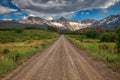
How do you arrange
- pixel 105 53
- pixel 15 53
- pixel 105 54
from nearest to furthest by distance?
pixel 15 53
pixel 105 54
pixel 105 53

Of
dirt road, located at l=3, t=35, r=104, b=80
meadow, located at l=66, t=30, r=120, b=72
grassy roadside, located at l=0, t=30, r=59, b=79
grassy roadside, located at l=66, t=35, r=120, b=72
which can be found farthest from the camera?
meadow, located at l=66, t=30, r=120, b=72

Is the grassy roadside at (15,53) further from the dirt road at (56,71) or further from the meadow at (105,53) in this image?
the meadow at (105,53)

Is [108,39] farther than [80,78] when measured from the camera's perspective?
Yes

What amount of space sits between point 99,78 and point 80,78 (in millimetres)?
1341

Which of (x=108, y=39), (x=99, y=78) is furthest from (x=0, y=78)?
(x=108, y=39)

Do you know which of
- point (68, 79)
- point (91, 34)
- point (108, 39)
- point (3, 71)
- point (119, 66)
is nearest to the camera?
point (68, 79)

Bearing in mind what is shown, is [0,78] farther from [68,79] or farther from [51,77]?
[68,79]

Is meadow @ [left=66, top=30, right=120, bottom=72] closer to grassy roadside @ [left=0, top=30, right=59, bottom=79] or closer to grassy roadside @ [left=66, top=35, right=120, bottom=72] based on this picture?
grassy roadside @ [left=66, top=35, right=120, bottom=72]

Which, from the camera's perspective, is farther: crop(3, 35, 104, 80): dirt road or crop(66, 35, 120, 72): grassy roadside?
crop(66, 35, 120, 72): grassy roadside

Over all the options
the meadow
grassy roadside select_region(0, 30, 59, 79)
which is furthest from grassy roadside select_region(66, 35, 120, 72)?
grassy roadside select_region(0, 30, 59, 79)

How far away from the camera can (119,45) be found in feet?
124

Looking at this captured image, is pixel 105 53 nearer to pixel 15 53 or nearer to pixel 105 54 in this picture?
pixel 105 54

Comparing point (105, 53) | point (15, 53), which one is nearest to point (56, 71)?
point (15, 53)

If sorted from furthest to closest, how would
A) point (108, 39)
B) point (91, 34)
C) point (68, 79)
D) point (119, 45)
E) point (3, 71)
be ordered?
point (91, 34) → point (108, 39) → point (119, 45) → point (3, 71) → point (68, 79)
